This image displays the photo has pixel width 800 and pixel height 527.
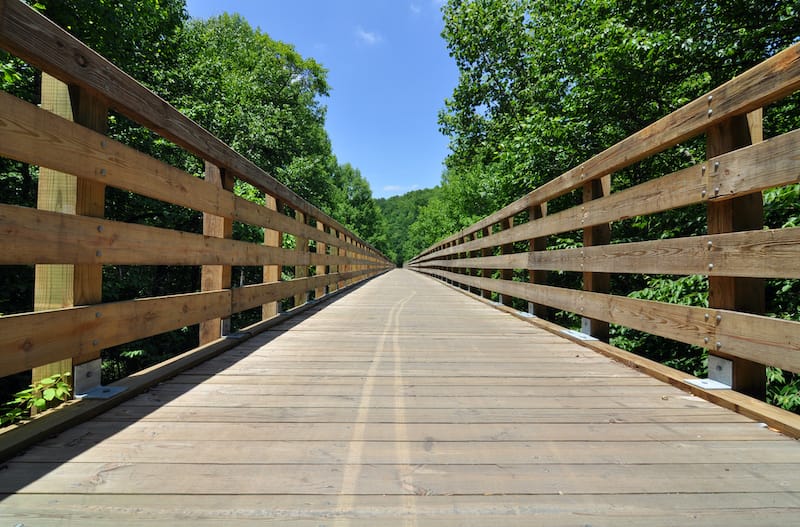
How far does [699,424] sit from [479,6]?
14.8 meters

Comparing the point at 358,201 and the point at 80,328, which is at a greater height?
the point at 358,201

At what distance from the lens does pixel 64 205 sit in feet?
5.47

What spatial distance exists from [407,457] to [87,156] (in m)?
1.72

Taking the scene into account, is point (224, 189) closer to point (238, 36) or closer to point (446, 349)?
point (446, 349)

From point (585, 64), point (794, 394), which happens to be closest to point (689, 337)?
point (794, 394)

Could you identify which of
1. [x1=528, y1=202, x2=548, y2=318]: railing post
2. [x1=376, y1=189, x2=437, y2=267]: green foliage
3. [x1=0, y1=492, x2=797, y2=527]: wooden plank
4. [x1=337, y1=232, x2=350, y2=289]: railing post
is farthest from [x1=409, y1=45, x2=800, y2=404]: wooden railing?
[x1=376, y1=189, x2=437, y2=267]: green foliage

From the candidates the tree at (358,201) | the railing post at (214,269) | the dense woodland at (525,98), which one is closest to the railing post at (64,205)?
the railing post at (214,269)

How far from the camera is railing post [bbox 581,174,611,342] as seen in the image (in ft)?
10.1

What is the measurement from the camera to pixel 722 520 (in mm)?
1051

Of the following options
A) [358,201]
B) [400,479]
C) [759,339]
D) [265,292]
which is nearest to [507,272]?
[265,292]

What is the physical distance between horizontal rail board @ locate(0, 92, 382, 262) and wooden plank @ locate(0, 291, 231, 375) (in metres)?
0.55

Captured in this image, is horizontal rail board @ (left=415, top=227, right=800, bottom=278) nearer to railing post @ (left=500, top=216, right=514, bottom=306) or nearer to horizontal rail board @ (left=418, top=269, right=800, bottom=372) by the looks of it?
horizontal rail board @ (left=418, top=269, right=800, bottom=372)

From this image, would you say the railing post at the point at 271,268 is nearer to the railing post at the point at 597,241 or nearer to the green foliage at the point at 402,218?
the railing post at the point at 597,241

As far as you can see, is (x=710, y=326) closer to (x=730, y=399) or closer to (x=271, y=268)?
(x=730, y=399)
